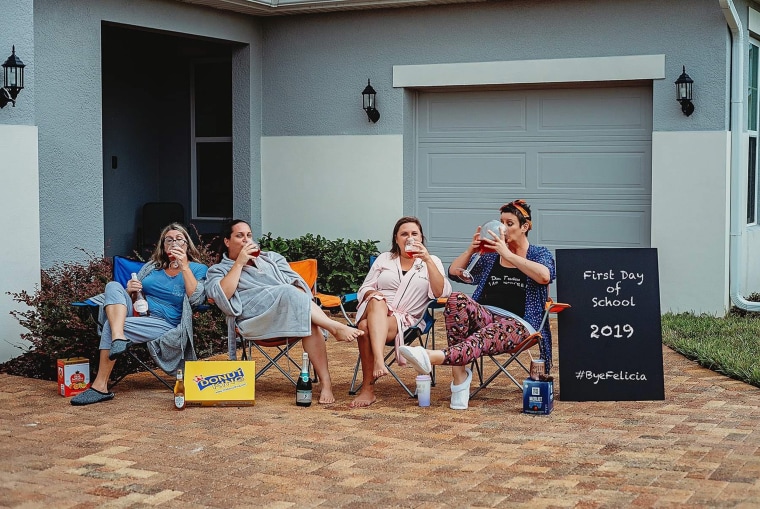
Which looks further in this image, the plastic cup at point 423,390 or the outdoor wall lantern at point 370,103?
the outdoor wall lantern at point 370,103

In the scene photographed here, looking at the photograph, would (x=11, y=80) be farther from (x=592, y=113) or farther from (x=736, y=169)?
(x=736, y=169)

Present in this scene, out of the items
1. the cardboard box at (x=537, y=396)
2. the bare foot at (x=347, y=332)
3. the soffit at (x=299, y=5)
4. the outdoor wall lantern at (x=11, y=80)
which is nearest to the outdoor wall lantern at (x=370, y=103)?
the soffit at (x=299, y=5)

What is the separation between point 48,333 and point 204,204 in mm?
4875

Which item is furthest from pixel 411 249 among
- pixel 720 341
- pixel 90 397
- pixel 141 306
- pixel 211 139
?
pixel 211 139

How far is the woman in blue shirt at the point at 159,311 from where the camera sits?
5.86 metres

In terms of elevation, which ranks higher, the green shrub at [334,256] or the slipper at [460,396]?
the green shrub at [334,256]

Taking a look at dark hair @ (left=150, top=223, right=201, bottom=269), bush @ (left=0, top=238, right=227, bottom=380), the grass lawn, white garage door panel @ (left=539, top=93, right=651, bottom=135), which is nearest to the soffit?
white garage door panel @ (left=539, top=93, right=651, bottom=135)

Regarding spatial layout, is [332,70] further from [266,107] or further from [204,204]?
[204,204]

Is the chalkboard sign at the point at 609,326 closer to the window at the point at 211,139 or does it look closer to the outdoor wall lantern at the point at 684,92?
the outdoor wall lantern at the point at 684,92

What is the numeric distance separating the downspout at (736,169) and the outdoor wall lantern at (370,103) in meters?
3.05

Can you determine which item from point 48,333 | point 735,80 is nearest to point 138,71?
point 48,333

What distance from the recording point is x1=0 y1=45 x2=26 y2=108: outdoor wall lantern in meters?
7.03

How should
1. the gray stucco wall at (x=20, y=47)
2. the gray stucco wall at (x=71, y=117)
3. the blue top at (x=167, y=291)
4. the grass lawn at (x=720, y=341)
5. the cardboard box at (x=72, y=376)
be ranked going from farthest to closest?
the gray stucco wall at (x=71, y=117), the gray stucco wall at (x=20, y=47), the grass lawn at (x=720, y=341), the blue top at (x=167, y=291), the cardboard box at (x=72, y=376)

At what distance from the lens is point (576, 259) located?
5.93m
